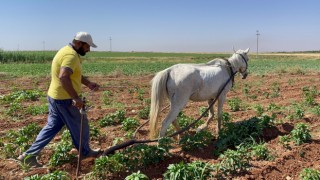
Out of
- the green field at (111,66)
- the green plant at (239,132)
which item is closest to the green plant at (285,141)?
the green plant at (239,132)

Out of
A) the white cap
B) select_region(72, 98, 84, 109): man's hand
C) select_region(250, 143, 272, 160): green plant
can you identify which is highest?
the white cap

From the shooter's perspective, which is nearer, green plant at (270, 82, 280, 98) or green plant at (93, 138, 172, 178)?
green plant at (93, 138, 172, 178)

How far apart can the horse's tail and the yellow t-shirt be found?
1.64m

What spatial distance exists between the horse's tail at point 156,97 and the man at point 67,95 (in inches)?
52.4

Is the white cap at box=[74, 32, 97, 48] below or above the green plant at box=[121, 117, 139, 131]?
above

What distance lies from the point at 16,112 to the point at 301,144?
864cm

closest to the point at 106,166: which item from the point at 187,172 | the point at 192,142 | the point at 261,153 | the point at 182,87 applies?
the point at 187,172

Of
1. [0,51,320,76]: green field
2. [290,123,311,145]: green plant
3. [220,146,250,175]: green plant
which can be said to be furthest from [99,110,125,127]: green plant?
[0,51,320,76]: green field

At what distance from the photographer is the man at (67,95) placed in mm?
5273

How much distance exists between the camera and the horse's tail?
671cm

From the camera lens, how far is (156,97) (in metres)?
6.71

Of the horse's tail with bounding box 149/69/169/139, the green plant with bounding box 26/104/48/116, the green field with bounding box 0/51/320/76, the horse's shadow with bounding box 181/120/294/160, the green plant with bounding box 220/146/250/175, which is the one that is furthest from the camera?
the green field with bounding box 0/51/320/76

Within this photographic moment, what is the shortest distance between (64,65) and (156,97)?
2.11 meters

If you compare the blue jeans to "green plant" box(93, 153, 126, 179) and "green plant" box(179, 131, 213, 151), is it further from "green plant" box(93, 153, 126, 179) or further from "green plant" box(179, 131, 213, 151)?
"green plant" box(179, 131, 213, 151)
